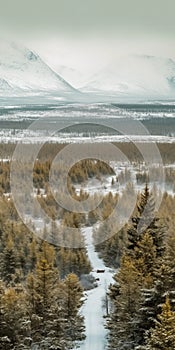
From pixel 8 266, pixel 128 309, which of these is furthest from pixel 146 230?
pixel 8 266

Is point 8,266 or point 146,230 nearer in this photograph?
point 146,230

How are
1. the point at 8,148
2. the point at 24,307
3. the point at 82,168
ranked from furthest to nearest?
the point at 8,148, the point at 82,168, the point at 24,307

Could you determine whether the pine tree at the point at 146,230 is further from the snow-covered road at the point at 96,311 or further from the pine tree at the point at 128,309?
the snow-covered road at the point at 96,311

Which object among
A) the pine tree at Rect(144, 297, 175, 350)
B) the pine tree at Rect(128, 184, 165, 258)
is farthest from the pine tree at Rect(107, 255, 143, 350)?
the pine tree at Rect(144, 297, 175, 350)

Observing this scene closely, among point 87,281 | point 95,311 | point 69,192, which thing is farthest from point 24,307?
point 69,192

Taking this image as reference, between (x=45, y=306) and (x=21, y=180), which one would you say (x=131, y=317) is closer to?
(x=45, y=306)

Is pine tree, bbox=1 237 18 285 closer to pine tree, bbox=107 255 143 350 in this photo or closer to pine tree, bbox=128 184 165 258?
pine tree, bbox=128 184 165 258

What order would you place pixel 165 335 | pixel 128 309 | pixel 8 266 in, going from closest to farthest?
pixel 165 335 < pixel 128 309 < pixel 8 266

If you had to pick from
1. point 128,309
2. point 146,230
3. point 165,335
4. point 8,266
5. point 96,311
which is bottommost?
point 96,311

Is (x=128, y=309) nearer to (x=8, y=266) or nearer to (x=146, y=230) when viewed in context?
(x=146, y=230)
